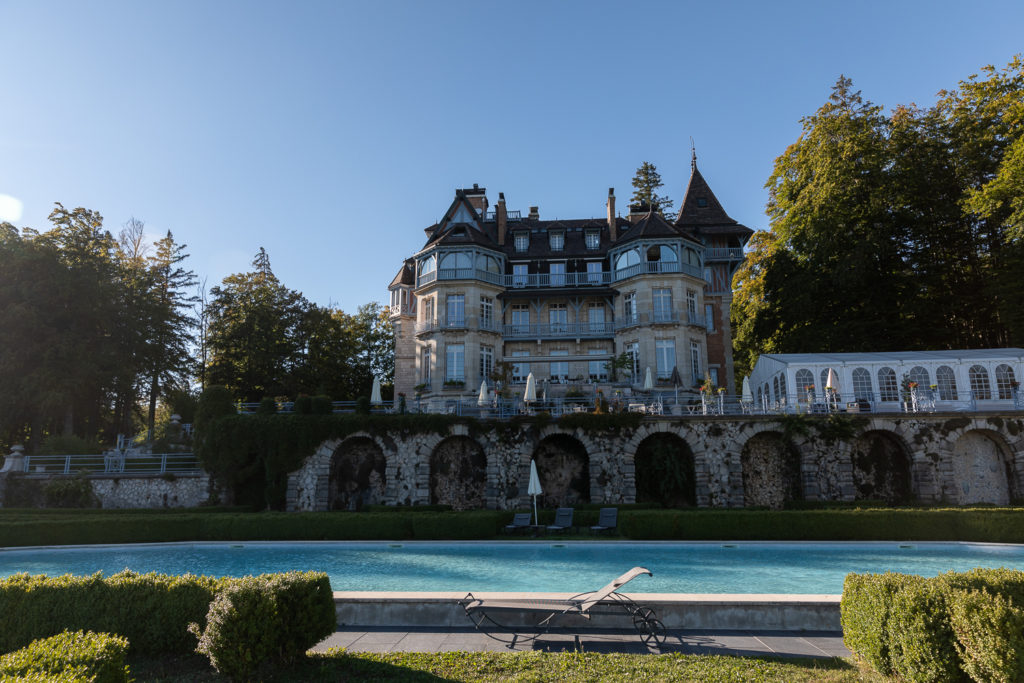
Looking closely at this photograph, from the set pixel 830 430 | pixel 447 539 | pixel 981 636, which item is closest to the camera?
pixel 981 636

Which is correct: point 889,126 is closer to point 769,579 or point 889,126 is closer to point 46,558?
point 769,579

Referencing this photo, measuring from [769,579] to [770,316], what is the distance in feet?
91.1

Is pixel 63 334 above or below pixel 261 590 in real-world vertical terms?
above

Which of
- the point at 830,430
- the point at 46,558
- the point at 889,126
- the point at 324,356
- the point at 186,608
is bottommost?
the point at 46,558

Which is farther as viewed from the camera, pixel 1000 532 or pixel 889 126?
pixel 889 126

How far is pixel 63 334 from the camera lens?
32.7 meters

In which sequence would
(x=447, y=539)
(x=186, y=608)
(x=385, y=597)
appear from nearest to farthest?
(x=186, y=608) → (x=385, y=597) → (x=447, y=539)

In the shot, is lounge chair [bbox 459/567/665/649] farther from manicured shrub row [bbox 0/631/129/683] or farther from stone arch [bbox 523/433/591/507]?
stone arch [bbox 523/433/591/507]

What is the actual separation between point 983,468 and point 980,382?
414cm

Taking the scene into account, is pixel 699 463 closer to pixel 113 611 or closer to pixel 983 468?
pixel 983 468

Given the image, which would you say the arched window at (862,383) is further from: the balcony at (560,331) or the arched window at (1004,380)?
the balcony at (560,331)

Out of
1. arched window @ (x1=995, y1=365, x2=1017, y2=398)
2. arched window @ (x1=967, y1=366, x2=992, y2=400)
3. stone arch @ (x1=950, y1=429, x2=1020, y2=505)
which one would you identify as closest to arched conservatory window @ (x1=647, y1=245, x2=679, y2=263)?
arched window @ (x1=967, y1=366, x2=992, y2=400)

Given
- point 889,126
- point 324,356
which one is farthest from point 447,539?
point 889,126

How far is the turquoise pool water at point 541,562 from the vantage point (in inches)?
530
